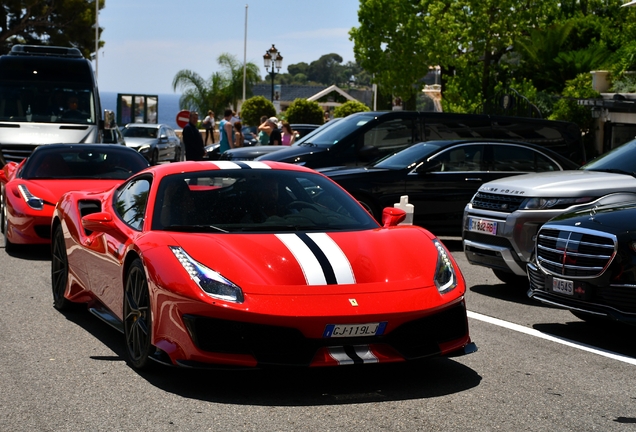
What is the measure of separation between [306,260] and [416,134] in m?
11.3

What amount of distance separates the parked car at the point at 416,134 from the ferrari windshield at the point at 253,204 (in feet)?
31.4

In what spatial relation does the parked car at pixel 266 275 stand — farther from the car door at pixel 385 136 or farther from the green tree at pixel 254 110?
the green tree at pixel 254 110

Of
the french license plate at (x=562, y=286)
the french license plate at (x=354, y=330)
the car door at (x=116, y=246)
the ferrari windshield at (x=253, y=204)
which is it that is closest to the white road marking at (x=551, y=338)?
the french license plate at (x=562, y=286)

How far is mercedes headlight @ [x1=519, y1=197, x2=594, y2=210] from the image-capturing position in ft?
33.0

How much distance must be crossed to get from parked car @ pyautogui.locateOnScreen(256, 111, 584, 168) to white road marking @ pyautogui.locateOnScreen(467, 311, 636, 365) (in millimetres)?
8123

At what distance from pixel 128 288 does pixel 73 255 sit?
184 centimetres

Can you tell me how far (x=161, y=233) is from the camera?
6.52 meters

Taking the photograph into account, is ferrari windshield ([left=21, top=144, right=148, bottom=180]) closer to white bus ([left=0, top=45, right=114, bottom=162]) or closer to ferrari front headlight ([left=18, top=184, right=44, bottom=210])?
ferrari front headlight ([left=18, top=184, right=44, bottom=210])

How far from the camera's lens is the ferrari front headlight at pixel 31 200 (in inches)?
486

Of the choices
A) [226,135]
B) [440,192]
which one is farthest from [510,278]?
[226,135]

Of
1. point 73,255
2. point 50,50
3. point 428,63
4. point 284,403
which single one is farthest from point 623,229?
point 428,63

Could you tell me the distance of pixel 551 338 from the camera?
8055 mm

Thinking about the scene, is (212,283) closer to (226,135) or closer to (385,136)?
(385,136)

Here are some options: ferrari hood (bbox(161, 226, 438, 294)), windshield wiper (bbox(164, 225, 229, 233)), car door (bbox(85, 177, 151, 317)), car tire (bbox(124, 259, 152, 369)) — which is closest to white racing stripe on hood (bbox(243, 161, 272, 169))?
car door (bbox(85, 177, 151, 317))
